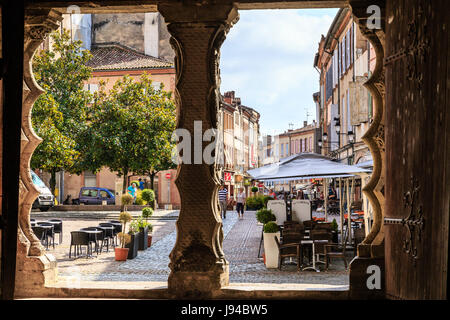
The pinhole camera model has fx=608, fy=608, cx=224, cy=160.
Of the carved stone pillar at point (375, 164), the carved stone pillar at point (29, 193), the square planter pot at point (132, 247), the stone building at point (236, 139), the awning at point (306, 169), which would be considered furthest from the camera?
the stone building at point (236, 139)

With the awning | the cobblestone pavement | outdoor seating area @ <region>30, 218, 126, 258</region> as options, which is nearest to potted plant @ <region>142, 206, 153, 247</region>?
the cobblestone pavement

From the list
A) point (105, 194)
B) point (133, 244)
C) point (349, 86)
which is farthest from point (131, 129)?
point (133, 244)

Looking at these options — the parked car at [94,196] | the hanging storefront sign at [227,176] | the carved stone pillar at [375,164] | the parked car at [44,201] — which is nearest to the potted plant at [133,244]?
the carved stone pillar at [375,164]

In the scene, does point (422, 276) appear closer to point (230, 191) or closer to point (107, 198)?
point (107, 198)

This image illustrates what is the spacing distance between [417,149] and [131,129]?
29057 mm

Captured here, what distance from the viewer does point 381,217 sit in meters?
6.51

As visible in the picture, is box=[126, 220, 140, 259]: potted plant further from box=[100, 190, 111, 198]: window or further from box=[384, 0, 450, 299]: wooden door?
box=[100, 190, 111, 198]: window

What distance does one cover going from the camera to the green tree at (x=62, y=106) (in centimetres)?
2804

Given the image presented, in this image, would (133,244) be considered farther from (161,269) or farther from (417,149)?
(417,149)

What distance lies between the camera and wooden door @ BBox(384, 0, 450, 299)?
4.79 m

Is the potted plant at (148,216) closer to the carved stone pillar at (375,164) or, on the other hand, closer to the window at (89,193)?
the carved stone pillar at (375,164)

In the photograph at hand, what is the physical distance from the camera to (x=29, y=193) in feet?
22.8

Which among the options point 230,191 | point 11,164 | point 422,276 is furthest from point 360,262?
point 230,191

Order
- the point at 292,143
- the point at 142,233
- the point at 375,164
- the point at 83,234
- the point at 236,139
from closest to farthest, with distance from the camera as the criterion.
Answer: the point at 375,164
the point at 83,234
the point at 142,233
the point at 236,139
the point at 292,143
